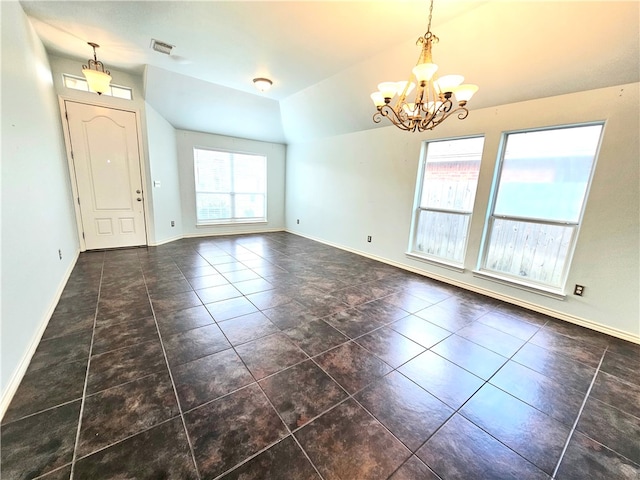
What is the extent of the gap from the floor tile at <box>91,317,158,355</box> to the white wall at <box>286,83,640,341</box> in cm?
355

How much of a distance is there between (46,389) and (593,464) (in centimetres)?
307

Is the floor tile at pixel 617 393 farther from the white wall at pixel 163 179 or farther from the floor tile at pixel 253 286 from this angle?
the white wall at pixel 163 179

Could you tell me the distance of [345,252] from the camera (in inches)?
206

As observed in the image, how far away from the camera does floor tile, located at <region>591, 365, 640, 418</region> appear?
1691mm

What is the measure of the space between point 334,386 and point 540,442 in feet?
3.78

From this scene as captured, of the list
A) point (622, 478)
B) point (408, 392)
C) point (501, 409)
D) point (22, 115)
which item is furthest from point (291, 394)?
point (22, 115)

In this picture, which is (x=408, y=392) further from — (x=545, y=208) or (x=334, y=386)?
(x=545, y=208)

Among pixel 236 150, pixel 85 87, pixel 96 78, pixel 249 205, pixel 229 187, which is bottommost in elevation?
pixel 249 205

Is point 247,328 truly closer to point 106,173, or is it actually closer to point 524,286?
point 524,286

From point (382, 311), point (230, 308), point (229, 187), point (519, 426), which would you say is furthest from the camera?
point (229, 187)

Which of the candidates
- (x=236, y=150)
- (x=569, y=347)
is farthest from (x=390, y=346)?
(x=236, y=150)

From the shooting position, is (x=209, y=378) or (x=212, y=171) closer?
(x=209, y=378)

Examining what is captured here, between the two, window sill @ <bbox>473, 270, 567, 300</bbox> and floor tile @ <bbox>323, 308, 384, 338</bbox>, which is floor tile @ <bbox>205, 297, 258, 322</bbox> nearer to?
floor tile @ <bbox>323, 308, 384, 338</bbox>

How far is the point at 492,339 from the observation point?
7.80 feet
